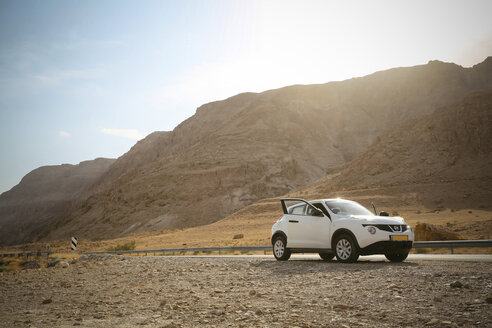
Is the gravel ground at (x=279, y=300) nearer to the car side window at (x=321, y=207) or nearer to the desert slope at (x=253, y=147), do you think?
the car side window at (x=321, y=207)

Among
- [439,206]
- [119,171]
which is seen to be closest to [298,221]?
[439,206]

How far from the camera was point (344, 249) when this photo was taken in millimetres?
11398

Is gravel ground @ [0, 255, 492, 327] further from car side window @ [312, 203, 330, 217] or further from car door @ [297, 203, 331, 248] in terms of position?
car side window @ [312, 203, 330, 217]

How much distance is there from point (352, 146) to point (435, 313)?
102028 mm

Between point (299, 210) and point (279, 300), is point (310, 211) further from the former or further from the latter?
point (279, 300)

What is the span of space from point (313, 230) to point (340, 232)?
3.53 feet

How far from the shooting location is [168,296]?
8047mm

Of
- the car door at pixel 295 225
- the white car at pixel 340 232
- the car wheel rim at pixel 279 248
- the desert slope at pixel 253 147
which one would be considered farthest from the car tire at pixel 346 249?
the desert slope at pixel 253 147

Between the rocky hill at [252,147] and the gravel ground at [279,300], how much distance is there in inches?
2555

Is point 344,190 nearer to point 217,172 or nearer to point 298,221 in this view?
point 217,172

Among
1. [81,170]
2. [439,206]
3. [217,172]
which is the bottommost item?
[439,206]

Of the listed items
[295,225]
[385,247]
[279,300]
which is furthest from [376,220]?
[279,300]

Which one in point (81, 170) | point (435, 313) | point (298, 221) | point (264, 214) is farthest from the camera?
point (81, 170)

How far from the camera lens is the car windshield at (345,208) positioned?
12.2 meters
